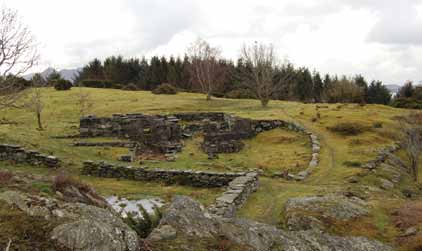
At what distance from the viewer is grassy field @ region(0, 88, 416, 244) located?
17438 millimetres

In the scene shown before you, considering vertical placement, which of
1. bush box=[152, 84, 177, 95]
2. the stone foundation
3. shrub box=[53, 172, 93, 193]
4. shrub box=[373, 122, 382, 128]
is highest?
bush box=[152, 84, 177, 95]

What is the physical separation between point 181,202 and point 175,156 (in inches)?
622

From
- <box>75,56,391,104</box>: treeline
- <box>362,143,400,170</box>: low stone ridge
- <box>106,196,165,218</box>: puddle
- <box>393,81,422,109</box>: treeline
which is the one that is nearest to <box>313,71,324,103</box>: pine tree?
<box>75,56,391,104</box>: treeline

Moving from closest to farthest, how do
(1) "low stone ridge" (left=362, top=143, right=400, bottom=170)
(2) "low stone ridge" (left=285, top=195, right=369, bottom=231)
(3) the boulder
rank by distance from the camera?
(3) the boulder
(2) "low stone ridge" (left=285, top=195, right=369, bottom=231)
(1) "low stone ridge" (left=362, top=143, right=400, bottom=170)

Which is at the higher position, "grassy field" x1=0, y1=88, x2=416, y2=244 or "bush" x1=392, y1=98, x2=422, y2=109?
"bush" x1=392, y1=98, x2=422, y2=109

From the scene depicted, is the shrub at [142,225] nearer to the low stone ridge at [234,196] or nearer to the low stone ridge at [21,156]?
the low stone ridge at [234,196]

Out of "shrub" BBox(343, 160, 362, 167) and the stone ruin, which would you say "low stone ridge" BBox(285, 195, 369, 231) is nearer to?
"shrub" BBox(343, 160, 362, 167)

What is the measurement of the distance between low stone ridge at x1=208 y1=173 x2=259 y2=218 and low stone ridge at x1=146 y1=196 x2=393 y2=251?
413 cm

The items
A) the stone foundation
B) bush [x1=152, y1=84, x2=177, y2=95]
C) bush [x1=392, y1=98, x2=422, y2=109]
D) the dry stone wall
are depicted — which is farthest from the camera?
bush [x1=152, y1=84, x2=177, y2=95]

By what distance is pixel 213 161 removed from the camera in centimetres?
2448

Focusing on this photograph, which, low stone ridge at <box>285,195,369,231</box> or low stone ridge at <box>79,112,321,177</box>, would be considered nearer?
low stone ridge at <box>285,195,369,231</box>

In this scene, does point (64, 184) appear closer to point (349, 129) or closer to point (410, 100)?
point (349, 129)

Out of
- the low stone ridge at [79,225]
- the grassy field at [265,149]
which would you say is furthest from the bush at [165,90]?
the low stone ridge at [79,225]

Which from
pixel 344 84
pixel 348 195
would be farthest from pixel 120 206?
pixel 344 84
